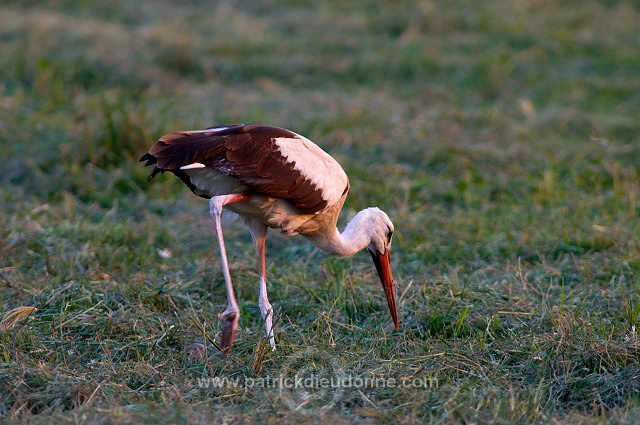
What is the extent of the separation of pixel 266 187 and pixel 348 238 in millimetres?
816

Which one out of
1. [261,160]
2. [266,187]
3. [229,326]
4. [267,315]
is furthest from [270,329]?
[261,160]

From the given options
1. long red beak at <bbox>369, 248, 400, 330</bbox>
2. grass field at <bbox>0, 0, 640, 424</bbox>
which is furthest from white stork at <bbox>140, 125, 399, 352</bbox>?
grass field at <bbox>0, 0, 640, 424</bbox>

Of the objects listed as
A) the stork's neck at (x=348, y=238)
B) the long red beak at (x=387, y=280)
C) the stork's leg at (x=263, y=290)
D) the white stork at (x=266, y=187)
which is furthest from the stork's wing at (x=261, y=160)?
the long red beak at (x=387, y=280)

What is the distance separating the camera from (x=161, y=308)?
505cm

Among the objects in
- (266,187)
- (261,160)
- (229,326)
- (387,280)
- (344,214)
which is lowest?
(344,214)

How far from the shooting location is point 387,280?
520 cm

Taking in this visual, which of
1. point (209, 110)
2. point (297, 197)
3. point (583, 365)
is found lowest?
point (209, 110)

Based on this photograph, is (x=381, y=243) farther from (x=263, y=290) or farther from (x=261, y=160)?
(x=261, y=160)

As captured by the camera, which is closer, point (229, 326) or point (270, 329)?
point (229, 326)

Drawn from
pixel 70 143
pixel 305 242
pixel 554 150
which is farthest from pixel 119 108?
pixel 554 150

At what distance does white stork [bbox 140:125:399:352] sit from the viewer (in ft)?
14.3

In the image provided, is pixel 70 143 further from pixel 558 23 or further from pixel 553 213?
pixel 558 23

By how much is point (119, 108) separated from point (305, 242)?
2297 millimetres

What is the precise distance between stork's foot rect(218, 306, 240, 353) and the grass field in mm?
92
